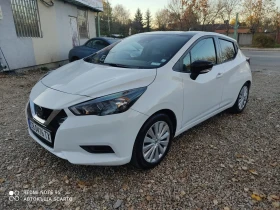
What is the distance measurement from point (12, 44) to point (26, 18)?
49.8 inches

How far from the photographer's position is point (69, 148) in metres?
2.19

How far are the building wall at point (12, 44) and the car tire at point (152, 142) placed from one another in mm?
7038

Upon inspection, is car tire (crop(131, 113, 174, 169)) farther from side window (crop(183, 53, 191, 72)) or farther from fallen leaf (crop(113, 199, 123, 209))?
side window (crop(183, 53, 191, 72))

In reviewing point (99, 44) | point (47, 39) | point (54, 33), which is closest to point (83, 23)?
point (54, 33)

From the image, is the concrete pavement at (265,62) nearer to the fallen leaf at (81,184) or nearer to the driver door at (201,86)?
the driver door at (201,86)

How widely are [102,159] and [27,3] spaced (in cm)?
827

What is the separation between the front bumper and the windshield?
0.87 metres

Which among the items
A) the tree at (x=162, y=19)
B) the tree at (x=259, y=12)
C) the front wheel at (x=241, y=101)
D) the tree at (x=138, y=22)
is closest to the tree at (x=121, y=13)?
the tree at (x=138, y=22)

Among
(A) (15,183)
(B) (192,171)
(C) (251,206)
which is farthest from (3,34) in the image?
(C) (251,206)

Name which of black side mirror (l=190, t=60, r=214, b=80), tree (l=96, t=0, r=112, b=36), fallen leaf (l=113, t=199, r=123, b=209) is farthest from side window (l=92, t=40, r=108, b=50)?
tree (l=96, t=0, r=112, b=36)

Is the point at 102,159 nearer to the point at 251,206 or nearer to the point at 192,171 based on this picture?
the point at 192,171

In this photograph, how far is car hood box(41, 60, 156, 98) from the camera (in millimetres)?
2227

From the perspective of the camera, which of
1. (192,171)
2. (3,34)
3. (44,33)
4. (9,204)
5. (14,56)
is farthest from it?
(44,33)

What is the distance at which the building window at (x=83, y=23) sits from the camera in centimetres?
1186
